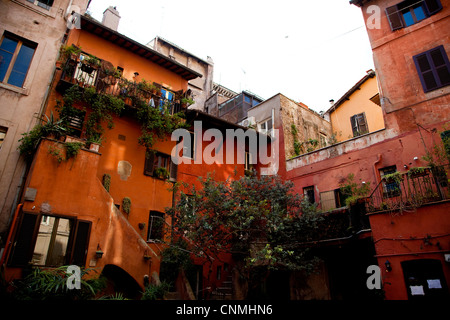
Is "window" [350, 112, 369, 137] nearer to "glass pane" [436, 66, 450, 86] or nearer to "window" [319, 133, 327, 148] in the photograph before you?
"window" [319, 133, 327, 148]

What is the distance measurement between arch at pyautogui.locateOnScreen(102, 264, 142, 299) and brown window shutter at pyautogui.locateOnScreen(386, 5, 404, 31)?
1693cm

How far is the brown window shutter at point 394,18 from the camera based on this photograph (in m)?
14.9

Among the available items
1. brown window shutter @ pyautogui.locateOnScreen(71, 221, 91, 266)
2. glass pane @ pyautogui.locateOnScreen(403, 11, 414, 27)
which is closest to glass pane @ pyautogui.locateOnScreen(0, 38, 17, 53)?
brown window shutter @ pyautogui.locateOnScreen(71, 221, 91, 266)

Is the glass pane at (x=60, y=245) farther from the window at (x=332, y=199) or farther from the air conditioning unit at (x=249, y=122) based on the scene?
the air conditioning unit at (x=249, y=122)

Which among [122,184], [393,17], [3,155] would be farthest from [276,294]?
[393,17]

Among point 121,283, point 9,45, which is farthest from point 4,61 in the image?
point 121,283

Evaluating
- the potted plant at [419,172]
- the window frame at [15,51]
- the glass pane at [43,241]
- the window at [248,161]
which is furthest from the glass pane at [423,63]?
the window frame at [15,51]

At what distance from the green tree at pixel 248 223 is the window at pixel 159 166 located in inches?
97.3

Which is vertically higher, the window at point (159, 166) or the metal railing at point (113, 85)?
the metal railing at point (113, 85)

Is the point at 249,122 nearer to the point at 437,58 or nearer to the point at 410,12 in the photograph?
the point at 410,12

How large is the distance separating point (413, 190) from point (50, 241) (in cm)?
1227

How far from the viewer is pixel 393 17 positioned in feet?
49.7

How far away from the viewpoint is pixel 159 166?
47.0 feet

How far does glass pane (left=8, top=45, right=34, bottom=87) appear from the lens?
38.6 feet
